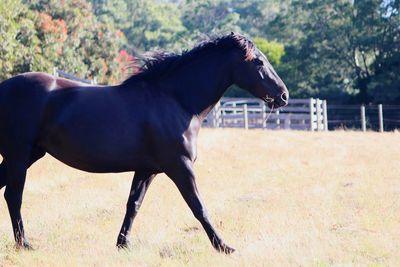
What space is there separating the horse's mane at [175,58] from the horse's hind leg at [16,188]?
1.35m

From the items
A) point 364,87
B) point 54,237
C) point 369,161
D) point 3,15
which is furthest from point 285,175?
point 364,87

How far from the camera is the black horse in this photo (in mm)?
6809

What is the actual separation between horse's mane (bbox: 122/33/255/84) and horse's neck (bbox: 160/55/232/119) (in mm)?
94

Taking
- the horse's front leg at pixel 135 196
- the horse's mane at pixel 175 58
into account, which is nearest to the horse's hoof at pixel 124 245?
the horse's front leg at pixel 135 196

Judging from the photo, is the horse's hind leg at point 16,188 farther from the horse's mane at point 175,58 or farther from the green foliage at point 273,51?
the green foliage at point 273,51

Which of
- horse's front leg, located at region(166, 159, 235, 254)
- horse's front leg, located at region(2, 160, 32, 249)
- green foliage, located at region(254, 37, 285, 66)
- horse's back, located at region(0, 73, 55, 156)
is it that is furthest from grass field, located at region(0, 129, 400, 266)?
green foliage, located at region(254, 37, 285, 66)

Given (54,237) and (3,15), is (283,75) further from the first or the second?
(54,237)

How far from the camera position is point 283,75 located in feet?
128

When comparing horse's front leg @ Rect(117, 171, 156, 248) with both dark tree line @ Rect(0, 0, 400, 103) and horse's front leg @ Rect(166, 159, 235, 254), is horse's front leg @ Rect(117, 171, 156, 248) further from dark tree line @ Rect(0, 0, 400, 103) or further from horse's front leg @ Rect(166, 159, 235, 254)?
dark tree line @ Rect(0, 0, 400, 103)

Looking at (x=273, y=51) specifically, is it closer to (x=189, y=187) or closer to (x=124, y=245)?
(x=124, y=245)

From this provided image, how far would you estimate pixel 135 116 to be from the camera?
22.6ft

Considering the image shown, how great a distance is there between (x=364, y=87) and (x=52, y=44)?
15.9m

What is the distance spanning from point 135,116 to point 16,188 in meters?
1.40

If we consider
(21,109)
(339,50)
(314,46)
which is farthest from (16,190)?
(339,50)
